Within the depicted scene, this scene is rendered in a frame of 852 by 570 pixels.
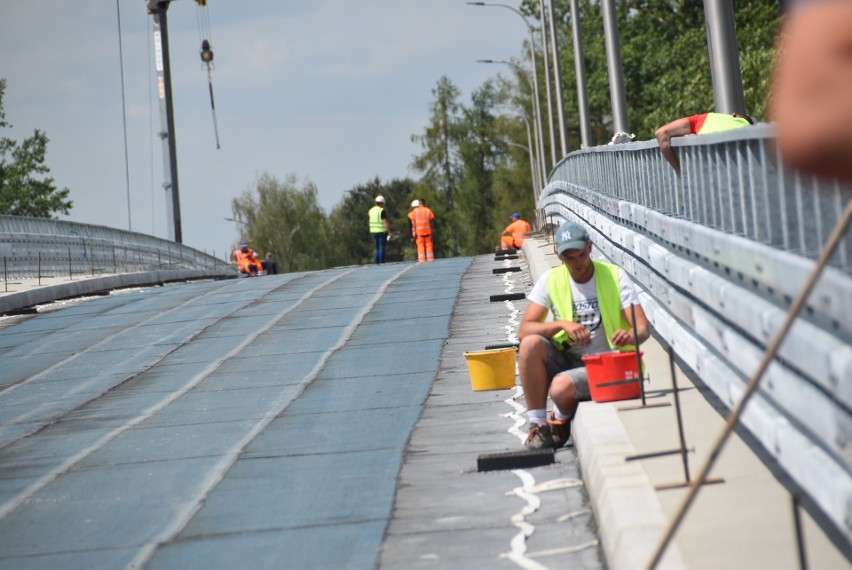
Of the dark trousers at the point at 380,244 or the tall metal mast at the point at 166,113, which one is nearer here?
the dark trousers at the point at 380,244

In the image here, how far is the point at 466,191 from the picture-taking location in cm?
13888

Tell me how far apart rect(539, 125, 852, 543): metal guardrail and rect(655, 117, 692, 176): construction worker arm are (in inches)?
6.5

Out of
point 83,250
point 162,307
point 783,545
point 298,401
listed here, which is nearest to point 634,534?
point 783,545

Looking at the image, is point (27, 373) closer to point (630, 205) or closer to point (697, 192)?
point (630, 205)

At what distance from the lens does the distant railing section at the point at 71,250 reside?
34125 mm

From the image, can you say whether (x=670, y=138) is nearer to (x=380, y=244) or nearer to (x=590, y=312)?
(x=590, y=312)

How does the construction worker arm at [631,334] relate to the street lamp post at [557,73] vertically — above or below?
below

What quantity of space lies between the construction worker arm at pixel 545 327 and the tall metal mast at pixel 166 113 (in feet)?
170

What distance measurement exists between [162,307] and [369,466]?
13903 mm

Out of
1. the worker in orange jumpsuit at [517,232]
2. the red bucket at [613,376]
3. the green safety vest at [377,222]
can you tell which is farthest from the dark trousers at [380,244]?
the red bucket at [613,376]

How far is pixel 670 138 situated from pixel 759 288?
3.21m

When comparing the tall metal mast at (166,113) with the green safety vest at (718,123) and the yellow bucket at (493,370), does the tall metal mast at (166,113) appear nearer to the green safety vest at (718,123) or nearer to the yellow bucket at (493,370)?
the yellow bucket at (493,370)

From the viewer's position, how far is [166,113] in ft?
200

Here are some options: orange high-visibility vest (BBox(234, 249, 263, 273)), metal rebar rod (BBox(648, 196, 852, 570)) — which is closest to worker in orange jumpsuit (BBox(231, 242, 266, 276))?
orange high-visibility vest (BBox(234, 249, 263, 273))
